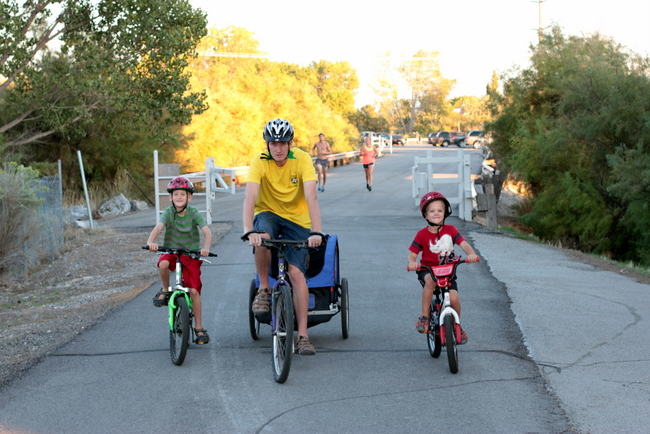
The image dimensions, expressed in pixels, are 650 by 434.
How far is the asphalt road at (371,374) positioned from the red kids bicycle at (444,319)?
0.50 ft

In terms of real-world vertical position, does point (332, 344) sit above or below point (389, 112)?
below

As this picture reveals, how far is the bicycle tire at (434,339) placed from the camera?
245 inches

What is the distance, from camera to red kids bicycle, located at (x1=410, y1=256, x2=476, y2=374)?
5867mm

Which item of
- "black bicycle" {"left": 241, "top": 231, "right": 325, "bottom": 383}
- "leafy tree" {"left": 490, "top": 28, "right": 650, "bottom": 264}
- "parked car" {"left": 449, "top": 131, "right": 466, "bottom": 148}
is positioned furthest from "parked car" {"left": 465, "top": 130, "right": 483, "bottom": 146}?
"black bicycle" {"left": 241, "top": 231, "right": 325, "bottom": 383}

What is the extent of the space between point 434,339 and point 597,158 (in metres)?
14.9

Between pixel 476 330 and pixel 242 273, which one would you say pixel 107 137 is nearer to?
pixel 242 273

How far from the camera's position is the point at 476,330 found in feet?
24.4

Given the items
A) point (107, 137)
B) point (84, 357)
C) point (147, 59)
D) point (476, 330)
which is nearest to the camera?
point (84, 357)

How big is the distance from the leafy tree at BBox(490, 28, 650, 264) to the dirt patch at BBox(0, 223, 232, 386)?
893cm

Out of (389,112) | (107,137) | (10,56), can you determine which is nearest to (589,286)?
(10,56)

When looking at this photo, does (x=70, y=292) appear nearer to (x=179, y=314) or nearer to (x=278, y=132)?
(x=179, y=314)

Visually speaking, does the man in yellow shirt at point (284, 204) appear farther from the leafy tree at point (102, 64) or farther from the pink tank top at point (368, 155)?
the pink tank top at point (368, 155)

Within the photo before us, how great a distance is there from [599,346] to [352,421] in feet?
9.93

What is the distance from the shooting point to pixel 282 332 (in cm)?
581
